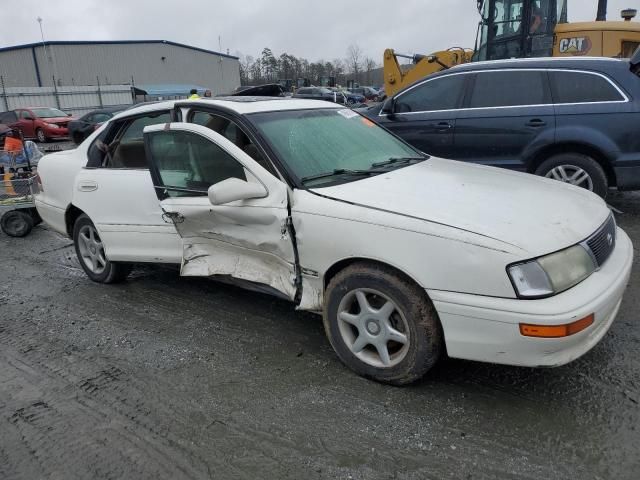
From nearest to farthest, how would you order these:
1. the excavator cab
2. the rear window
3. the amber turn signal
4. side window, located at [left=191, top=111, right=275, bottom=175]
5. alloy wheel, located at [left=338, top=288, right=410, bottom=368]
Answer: the amber turn signal, alloy wheel, located at [left=338, top=288, right=410, bottom=368], side window, located at [left=191, top=111, right=275, bottom=175], the excavator cab, the rear window

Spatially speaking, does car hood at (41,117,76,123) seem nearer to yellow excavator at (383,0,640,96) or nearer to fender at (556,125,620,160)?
yellow excavator at (383,0,640,96)

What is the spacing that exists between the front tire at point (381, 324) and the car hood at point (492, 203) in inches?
15.6

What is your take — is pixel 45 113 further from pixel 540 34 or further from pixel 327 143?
pixel 327 143

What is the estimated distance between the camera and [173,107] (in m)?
3.93

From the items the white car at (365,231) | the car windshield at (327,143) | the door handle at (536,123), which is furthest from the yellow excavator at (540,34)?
the white car at (365,231)

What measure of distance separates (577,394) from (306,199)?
6.00ft

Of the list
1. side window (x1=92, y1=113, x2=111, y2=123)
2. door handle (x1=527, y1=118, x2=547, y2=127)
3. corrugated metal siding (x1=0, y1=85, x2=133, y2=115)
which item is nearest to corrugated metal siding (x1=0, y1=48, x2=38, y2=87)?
corrugated metal siding (x1=0, y1=85, x2=133, y2=115)

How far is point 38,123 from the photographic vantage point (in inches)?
826

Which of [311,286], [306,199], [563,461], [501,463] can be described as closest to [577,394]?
[563,461]

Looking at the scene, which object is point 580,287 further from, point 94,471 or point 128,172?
point 128,172

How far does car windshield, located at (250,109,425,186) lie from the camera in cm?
331

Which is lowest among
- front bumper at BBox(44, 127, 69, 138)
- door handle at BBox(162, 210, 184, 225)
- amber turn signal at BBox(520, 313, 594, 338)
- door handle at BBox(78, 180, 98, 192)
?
amber turn signal at BBox(520, 313, 594, 338)

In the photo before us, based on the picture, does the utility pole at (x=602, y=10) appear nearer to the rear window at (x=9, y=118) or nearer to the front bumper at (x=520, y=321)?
the front bumper at (x=520, y=321)

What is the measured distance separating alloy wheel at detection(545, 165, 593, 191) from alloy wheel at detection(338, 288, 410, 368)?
3.80m
